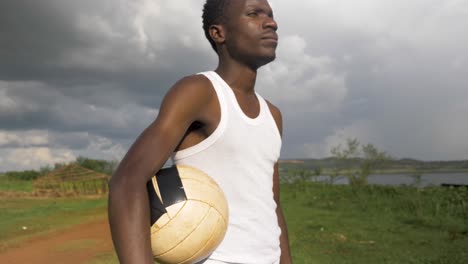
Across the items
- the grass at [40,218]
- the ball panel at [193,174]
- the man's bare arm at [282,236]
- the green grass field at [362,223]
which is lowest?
the grass at [40,218]

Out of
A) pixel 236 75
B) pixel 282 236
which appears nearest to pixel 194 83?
pixel 236 75

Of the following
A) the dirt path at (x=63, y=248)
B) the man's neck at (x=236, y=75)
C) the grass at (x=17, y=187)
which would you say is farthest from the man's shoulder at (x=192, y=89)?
the grass at (x=17, y=187)

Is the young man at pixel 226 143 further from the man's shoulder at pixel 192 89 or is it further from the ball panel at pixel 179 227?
the ball panel at pixel 179 227

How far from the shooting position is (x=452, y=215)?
14.2m

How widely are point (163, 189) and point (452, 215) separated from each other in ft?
48.8

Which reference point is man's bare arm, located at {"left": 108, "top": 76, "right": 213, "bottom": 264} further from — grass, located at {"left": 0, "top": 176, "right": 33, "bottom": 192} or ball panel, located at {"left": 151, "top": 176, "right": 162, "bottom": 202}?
grass, located at {"left": 0, "top": 176, "right": 33, "bottom": 192}

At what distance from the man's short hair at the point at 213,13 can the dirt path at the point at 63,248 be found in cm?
827

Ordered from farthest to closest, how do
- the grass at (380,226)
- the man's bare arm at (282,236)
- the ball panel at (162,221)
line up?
the grass at (380,226) → the man's bare arm at (282,236) → the ball panel at (162,221)

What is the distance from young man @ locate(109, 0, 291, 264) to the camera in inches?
55.1

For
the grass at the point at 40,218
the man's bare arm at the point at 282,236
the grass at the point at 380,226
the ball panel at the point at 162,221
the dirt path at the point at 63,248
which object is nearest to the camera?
the ball panel at the point at 162,221

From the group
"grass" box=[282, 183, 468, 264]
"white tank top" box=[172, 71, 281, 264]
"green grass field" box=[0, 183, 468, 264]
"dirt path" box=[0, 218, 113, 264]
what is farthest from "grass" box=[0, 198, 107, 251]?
"white tank top" box=[172, 71, 281, 264]

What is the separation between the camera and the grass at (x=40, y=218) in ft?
42.9

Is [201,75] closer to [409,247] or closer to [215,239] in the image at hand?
[215,239]

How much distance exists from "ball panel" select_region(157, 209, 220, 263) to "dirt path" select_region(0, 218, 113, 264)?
8378mm
